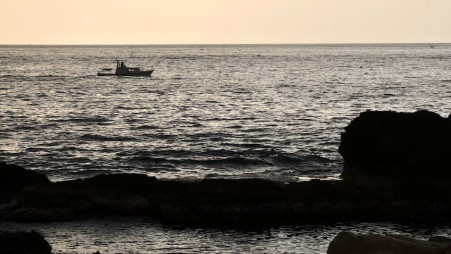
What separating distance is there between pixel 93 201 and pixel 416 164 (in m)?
11.9

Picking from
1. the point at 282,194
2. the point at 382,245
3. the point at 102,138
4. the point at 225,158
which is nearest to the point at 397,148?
the point at 282,194

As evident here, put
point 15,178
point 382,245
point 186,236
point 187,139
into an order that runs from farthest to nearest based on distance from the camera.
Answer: point 187,139 < point 15,178 < point 186,236 < point 382,245

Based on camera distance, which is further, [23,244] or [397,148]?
[397,148]

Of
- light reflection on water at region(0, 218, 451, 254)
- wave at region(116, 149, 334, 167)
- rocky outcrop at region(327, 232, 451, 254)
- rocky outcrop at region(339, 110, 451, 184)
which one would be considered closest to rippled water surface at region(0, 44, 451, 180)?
wave at region(116, 149, 334, 167)

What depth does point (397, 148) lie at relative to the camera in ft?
96.2

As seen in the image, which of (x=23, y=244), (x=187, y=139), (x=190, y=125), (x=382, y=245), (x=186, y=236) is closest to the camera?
(x=382, y=245)

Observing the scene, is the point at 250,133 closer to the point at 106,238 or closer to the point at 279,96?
the point at 106,238

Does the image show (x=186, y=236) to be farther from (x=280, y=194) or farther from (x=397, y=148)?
(x=397, y=148)

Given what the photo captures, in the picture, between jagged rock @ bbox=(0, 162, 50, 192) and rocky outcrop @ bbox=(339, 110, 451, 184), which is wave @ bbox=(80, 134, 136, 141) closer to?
jagged rock @ bbox=(0, 162, 50, 192)

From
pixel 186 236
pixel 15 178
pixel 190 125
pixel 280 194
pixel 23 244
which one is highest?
pixel 280 194

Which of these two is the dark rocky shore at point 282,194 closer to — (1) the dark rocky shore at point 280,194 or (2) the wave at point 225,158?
(1) the dark rocky shore at point 280,194

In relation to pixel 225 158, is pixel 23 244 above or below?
above

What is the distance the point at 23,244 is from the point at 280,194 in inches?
377

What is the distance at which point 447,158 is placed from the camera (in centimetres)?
2842
